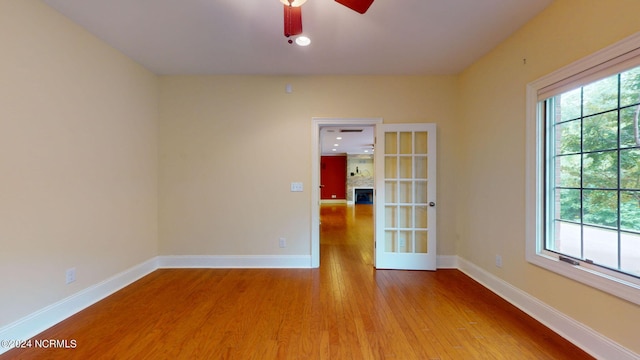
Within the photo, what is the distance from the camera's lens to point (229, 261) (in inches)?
137

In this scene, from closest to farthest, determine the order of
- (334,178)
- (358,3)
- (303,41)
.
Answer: (358,3) → (303,41) → (334,178)

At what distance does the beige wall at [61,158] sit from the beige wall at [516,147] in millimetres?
4228

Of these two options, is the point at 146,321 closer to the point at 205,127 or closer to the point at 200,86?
the point at 205,127

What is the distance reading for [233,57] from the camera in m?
2.97

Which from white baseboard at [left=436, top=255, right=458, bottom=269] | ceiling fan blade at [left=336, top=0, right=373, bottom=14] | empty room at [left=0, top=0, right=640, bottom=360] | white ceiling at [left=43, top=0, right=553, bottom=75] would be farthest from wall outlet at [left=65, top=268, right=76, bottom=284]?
white baseboard at [left=436, top=255, right=458, bottom=269]

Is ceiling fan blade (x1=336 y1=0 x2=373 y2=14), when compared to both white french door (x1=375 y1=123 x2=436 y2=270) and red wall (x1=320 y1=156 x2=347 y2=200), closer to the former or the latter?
white french door (x1=375 y1=123 x2=436 y2=270)

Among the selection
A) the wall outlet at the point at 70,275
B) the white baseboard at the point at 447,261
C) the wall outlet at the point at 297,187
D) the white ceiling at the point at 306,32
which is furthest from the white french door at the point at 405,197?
the wall outlet at the point at 70,275

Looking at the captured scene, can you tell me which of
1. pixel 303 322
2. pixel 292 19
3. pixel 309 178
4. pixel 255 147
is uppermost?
pixel 292 19

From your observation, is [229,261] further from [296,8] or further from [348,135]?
[348,135]

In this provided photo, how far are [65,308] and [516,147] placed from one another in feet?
14.8

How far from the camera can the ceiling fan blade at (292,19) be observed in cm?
169

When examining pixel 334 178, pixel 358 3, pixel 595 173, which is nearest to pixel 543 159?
pixel 595 173

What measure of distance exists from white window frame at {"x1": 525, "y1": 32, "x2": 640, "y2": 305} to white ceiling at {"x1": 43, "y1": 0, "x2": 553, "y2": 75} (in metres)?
0.67

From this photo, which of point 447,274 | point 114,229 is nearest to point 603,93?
point 447,274
